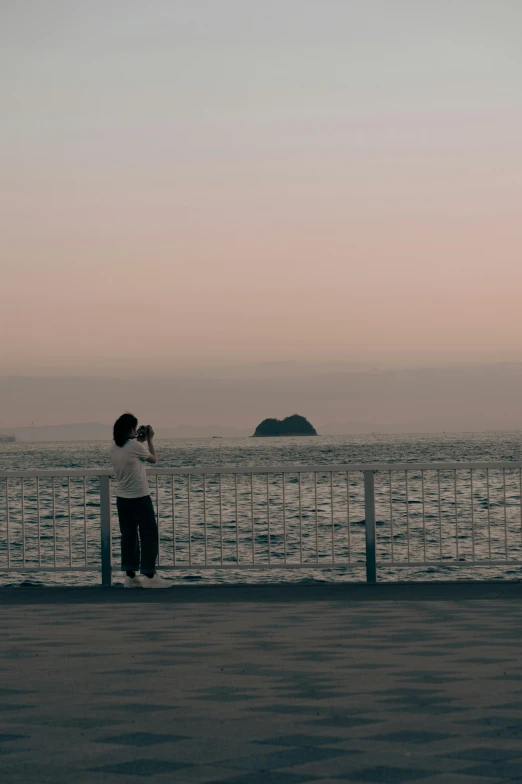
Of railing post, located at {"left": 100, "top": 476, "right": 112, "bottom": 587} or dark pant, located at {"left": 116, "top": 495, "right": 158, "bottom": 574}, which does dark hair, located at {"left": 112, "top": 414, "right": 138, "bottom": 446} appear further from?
dark pant, located at {"left": 116, "top": 495, "right": 158, "bottom": 574}

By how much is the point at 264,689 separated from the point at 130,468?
4878mm

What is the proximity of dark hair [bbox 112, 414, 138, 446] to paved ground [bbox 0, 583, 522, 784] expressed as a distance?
1709 millimetres

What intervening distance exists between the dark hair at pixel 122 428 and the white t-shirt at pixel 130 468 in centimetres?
6

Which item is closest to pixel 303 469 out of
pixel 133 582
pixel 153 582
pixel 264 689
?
pixel 153 582

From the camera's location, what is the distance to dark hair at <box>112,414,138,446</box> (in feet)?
34.2

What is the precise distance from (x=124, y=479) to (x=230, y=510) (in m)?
33.8

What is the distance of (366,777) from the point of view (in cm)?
407

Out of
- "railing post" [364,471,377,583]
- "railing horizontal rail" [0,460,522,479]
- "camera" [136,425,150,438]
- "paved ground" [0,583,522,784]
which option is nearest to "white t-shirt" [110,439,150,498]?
"railing horizontal rail" [0,460,522,479]

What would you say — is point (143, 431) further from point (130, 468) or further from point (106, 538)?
point (106, 538)

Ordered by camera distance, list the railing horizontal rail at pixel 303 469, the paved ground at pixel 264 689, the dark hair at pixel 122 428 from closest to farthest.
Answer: the paved ground at pixel 264 689 < the railing horizontal rail at pixel 303 469 < the dark hair at pixel 122 428

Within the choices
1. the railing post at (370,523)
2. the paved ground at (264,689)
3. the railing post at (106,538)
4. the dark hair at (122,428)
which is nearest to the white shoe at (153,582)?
the railing post at (106,538)

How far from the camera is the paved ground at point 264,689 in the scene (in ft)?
14.0

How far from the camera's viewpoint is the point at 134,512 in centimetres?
1040

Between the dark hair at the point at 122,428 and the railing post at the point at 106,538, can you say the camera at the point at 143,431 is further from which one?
the railing post at the point at 106,538
